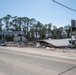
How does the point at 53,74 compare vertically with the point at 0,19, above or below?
below

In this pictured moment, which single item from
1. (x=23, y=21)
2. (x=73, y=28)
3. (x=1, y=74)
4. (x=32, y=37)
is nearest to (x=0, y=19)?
(x=23, y=21)

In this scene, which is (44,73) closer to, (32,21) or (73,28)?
(73,28)

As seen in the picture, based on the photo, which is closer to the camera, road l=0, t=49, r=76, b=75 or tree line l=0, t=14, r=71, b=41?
road l=0, t=49, r=76, b=75

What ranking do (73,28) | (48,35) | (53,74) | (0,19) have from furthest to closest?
(48,35) < (0,19) < (73,28) < (53,74)

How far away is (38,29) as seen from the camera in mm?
110500

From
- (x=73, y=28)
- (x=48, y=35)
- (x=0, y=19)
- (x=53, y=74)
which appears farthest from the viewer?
(x=48, y=35)

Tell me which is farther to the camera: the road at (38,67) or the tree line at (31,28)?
the tree line at (31,28)

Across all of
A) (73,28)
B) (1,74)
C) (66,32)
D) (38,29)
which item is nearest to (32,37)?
(38,29)

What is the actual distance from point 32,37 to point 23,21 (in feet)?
42.0

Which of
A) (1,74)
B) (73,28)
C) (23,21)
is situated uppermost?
(23,21)

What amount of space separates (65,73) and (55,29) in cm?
11408

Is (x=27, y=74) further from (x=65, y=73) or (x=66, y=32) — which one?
(x=66, y=32)

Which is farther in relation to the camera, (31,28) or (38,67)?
(31,28)

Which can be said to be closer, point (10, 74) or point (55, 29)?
point (10, 74)
